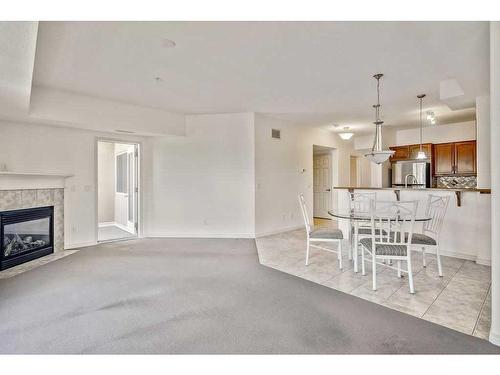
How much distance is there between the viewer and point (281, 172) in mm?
5852

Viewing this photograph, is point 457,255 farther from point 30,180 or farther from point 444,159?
point 30,180

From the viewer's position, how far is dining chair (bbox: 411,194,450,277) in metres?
3.09

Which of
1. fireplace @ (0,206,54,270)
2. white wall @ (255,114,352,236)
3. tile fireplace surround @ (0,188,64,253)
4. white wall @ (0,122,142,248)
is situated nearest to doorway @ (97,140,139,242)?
white wall @ (0,122,142,248)

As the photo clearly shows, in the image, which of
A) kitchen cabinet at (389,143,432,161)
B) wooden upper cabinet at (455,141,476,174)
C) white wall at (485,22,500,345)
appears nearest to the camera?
white wall at (485,22,500,345)

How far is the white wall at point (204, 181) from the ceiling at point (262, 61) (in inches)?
31.7

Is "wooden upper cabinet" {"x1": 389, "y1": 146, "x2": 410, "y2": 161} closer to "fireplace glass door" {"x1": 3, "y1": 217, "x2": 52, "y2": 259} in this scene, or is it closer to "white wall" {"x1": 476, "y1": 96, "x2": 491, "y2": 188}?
"white wall" {"x1": 476, "y1": 96, "x2": 491, "y2": 188}

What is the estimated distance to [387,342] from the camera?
1827 mm

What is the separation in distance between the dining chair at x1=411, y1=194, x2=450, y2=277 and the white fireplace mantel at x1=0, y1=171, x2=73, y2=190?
5312mm

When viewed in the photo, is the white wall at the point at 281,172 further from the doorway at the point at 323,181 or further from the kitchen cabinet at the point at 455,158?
the kitchen cabinet at the point at 455,158

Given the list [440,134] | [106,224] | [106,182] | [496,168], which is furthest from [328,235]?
[106,182]

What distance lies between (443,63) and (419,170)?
3.96 metres

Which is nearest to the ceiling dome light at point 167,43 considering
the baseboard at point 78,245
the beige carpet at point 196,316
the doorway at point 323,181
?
the beige carpet at point 196,316

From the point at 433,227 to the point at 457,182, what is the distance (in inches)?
133

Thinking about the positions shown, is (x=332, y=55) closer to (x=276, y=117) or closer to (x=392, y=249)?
(x=392, y=249)
